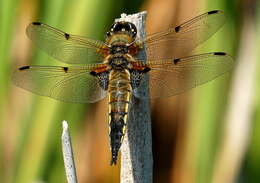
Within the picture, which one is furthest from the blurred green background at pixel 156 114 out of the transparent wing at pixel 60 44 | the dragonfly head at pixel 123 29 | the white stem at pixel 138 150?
the white stem at pixel 138 150

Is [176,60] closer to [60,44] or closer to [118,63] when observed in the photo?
[118,63]

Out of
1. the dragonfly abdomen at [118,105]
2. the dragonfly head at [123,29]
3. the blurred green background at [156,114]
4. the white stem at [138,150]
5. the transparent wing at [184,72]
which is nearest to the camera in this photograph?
the white stem at [138,150]

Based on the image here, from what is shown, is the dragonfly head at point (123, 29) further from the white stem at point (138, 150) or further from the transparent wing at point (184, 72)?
the white stem at point (138, 150)

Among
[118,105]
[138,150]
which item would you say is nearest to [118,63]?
[118,105]

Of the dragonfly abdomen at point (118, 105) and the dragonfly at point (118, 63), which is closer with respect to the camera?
the dragonfly abdomen at point (118, 105)

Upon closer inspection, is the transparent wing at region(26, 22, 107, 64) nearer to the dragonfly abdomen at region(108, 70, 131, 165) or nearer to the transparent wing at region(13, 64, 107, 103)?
the transparent wing at region(13, 64, 107, 103)

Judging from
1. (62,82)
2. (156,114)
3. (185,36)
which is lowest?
(156,114)

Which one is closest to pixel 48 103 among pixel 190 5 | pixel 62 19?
pixel 62 19
